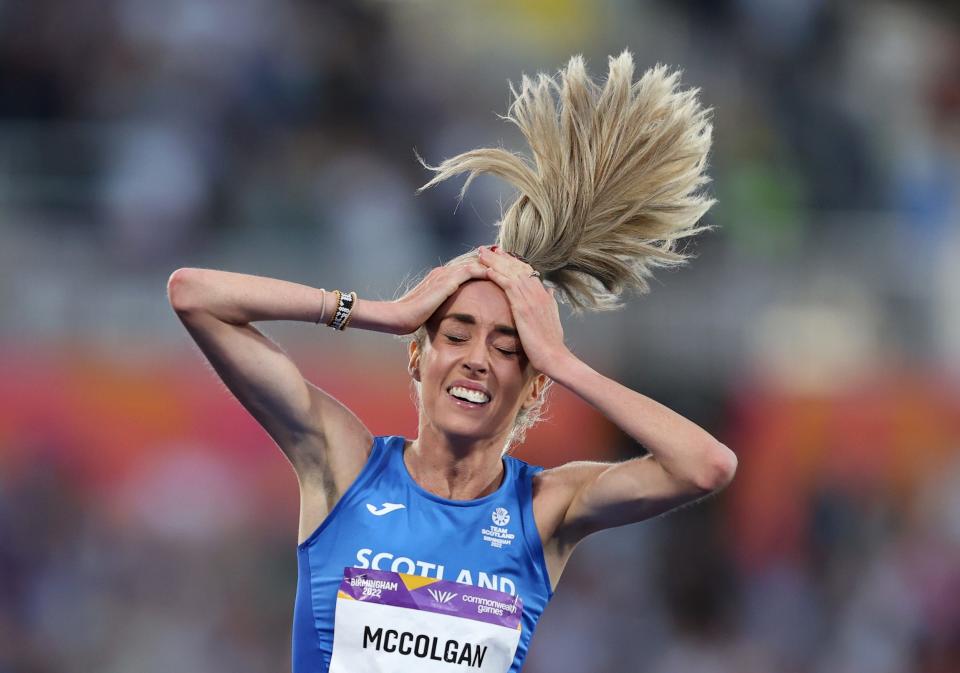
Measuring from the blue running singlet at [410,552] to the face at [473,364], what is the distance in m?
0.24

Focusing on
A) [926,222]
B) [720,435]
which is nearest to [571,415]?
[720,435]

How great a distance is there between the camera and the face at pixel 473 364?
4.32 m

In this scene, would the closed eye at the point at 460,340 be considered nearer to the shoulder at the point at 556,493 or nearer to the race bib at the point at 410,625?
the shoulder at the point at 556,493

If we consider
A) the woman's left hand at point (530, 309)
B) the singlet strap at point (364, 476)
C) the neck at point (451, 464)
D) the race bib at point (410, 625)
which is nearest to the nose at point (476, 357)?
the woman's left hand at point (530, 309)

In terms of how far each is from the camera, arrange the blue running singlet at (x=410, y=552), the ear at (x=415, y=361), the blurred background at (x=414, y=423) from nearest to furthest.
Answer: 1. the blue running singlet at (x=410, y=552)
2. the ear at (x=415, y=361)
3. the blurred background at (x=414, y=423)

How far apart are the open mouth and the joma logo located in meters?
0.58

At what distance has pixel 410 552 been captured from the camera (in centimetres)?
420

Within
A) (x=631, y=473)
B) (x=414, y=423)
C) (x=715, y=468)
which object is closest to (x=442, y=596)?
(x=631, y=473)

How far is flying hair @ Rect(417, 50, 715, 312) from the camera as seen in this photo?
185 inches

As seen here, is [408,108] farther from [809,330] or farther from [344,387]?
[809,330]

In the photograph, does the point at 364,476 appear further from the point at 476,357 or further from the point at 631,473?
the point at 631,473

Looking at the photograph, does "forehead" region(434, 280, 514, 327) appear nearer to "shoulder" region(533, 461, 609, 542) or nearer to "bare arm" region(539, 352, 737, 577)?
"bare arm" region(539, 352, 737, 577)

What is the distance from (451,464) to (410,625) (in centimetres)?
56

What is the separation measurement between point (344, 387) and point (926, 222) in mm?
4240
